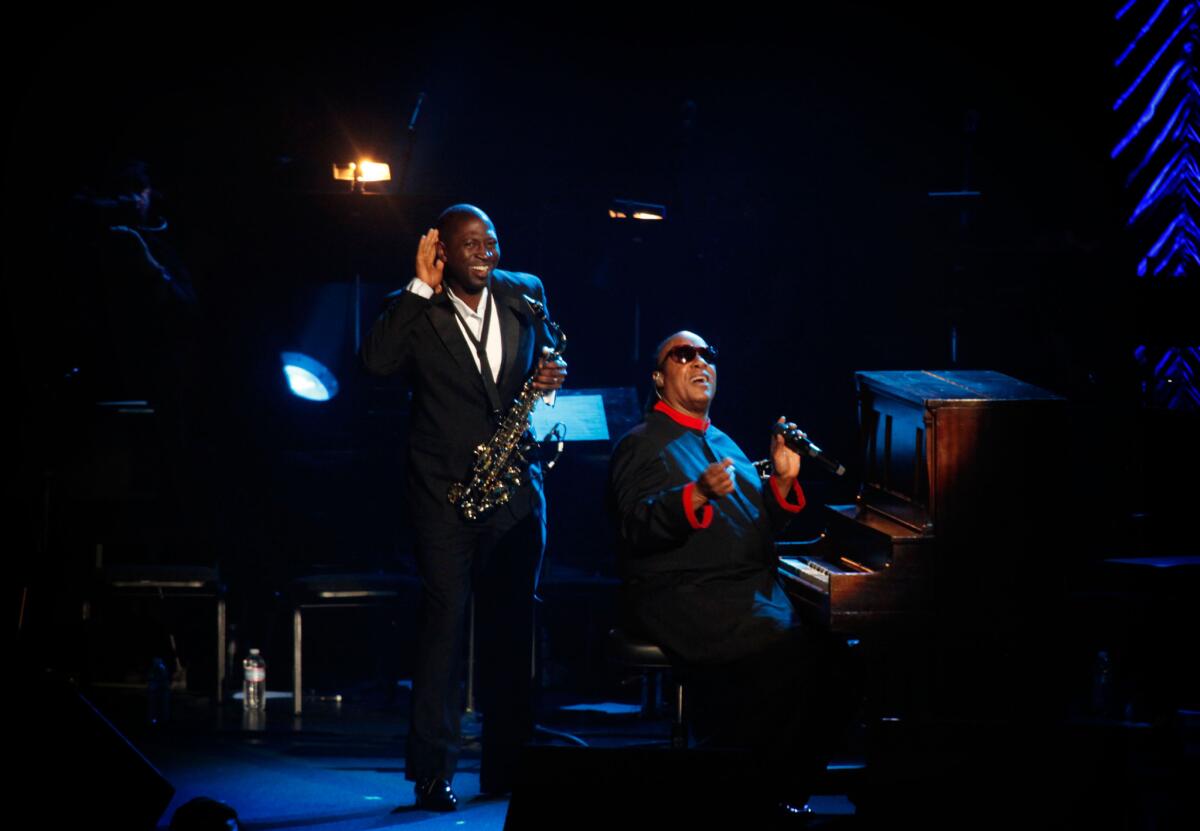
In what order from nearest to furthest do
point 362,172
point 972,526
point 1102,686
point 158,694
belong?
1. point 972,526
2. point 1102,686
3. point 158,694
4. point 362,172

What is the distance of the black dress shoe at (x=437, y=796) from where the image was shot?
507 centimetres

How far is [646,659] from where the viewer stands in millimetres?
4910

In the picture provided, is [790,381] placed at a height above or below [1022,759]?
above

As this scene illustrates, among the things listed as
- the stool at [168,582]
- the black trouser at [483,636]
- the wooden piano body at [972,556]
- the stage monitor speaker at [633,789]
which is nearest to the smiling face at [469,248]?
the black trouser at [483,636]

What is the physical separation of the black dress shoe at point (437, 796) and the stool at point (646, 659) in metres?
0.70

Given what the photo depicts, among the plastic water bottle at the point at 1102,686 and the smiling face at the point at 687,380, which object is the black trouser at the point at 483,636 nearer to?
the smiling face at the point at 687,380

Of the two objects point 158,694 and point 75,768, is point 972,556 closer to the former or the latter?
point 75,768

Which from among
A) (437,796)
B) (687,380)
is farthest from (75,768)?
(687,380)

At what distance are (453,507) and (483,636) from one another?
1.68 ft

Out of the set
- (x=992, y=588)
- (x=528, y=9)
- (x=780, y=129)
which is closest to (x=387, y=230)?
(x=528, y=9)

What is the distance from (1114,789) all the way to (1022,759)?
220 mm

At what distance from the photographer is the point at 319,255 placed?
290 inches

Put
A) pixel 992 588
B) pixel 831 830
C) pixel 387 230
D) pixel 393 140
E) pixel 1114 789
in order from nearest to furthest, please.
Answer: pixel 1114 789, pixel 831 830, pixel 992 588, pixel 387 230, pixel 393 140

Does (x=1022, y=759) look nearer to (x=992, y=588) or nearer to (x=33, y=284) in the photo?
(x=992, y=588)
